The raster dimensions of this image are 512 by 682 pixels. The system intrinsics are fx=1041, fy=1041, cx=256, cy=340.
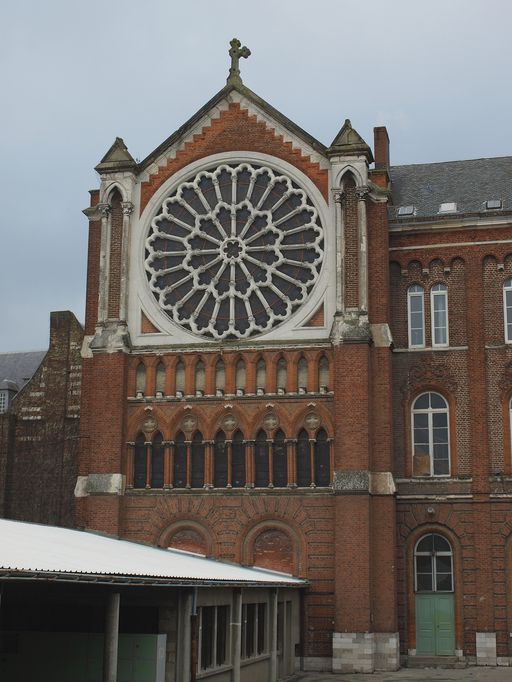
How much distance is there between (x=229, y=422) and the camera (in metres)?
36.5

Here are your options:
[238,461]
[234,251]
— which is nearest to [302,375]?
[238,461]

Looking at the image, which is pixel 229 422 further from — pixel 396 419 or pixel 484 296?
pixel 484 296

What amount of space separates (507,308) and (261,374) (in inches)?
360

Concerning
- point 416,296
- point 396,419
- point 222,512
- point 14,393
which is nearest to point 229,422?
point 222,512

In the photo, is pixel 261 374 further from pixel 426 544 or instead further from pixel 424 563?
pixel 424 563

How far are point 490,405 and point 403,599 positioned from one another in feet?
24.2

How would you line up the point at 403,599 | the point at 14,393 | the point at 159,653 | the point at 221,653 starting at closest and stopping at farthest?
the point at 159,653
the point at 221,653
the point at 403,599
the point at 14,393

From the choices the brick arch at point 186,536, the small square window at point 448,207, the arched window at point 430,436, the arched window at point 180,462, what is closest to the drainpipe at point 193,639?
the brick arch at point 186,536

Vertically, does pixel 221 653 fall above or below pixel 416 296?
below

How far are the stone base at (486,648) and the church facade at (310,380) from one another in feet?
0.21

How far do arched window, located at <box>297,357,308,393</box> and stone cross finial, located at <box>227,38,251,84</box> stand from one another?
1137 cm

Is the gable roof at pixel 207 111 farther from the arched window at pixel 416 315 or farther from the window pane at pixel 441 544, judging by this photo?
the window pane at pixel 441 544

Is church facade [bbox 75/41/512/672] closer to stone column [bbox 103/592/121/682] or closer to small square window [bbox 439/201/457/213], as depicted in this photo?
small square window [bbox 439/201/457/213]

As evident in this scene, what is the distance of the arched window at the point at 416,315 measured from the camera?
3778cm
